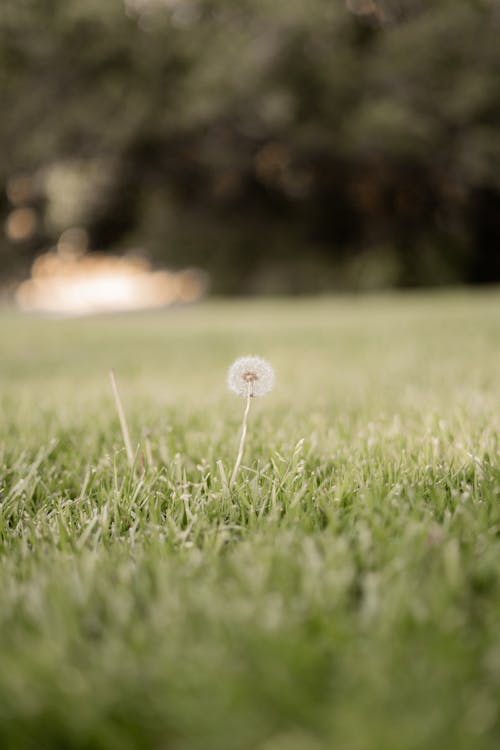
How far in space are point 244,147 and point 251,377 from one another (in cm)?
1636

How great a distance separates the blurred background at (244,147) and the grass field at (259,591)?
13.8 m

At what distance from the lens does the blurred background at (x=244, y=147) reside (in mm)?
14203

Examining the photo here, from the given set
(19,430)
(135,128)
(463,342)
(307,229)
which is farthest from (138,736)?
(307,229)

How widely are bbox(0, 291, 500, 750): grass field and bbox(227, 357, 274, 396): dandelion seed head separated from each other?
0.58 feet

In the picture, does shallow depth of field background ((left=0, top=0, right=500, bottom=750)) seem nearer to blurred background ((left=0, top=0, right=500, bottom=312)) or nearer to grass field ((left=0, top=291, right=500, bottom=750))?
grass field ((left=0, top=291, right=500, bottom=750))

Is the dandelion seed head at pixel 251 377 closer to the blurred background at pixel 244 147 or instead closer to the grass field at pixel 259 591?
the grass field at pixel 259 591

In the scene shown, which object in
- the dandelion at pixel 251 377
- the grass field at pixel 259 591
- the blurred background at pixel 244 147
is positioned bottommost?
the grass field at pixel 259 591

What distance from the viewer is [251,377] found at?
3.80 ft

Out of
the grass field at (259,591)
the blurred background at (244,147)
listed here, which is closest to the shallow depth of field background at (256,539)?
the grass field at (259,591)

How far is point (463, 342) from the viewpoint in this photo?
13.1 feet

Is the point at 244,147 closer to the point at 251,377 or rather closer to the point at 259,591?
the point at 251,377

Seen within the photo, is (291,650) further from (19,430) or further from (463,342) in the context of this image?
(463,342)

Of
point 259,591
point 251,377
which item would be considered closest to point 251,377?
point 251,377

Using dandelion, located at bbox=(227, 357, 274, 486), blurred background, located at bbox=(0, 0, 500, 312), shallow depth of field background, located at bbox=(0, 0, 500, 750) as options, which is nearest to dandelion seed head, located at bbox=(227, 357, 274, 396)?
dandelion, located at bbox=(227, 357, 274, 486)
